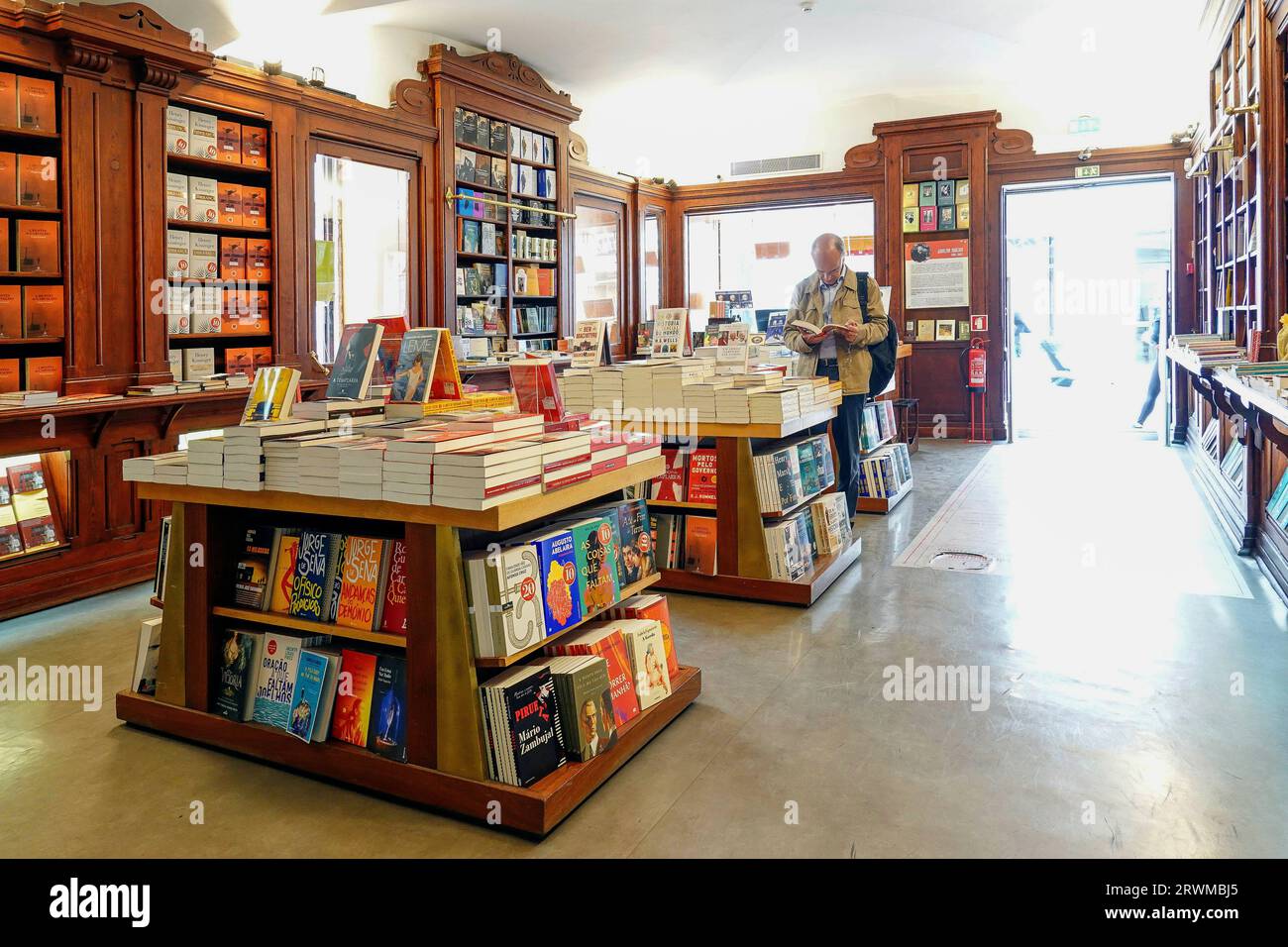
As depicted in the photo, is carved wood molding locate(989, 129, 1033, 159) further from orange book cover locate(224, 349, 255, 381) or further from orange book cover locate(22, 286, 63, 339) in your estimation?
orange book cover locate(22, 286, 63, 339)

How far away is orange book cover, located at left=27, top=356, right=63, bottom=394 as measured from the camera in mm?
4695

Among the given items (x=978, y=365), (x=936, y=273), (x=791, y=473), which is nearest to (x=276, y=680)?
(x=791, y=473)

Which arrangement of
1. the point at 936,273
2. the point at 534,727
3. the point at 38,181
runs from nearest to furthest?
the point at 534,727 < the point at 38,181 < the point at 936,273

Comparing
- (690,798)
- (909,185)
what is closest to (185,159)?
(690,798)

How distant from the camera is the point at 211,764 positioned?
282 cm

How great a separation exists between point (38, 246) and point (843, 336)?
4.35 m

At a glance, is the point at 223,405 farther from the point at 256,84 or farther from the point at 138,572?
the point at 256,84

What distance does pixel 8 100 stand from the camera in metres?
4.52

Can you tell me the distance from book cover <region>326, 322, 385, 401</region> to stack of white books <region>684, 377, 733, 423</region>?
1.72 meters

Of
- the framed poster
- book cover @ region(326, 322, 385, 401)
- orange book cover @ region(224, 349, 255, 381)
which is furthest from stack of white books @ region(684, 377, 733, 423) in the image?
the framed poster

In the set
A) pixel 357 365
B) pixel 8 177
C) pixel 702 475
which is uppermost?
pixel 8 177

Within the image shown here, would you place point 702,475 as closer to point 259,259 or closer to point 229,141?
point 259,259
